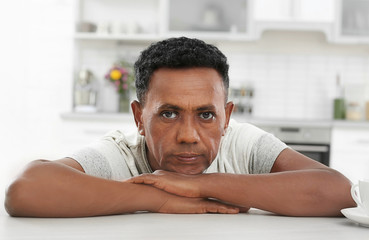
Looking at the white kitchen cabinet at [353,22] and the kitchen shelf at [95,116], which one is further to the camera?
the white kitchen cabinet at [353,22]

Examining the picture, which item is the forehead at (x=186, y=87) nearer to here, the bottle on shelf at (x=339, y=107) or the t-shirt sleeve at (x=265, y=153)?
the t-shirt sleeve at (x=265, y=153)

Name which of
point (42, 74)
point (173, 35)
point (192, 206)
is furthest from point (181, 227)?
point (42, 74)

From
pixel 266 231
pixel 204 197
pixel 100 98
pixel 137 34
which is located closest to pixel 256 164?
pixel 204 197

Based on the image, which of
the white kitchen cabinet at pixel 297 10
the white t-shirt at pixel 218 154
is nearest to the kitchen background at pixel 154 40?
the white kitchen cabinet at pixel 297 10

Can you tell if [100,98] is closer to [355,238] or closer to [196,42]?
[196,42]

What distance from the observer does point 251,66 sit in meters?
4.46

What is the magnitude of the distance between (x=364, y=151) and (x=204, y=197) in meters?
2.77

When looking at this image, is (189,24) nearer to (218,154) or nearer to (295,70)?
(295,70)

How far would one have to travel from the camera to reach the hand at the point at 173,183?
1228mm

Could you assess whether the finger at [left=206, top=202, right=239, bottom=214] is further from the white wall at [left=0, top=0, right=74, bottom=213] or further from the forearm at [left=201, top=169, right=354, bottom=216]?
the white wall at [left=0, top=0, right=74, bottom=213]

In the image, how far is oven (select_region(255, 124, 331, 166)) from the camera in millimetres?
3727

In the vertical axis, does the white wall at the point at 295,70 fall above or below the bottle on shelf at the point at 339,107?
above

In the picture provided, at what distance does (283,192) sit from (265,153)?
0.33 m

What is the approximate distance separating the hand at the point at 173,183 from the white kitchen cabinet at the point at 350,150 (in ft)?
8.87
